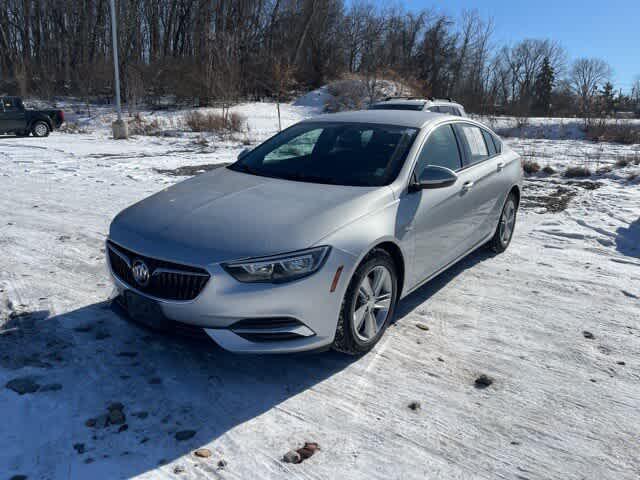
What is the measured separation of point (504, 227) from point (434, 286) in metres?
1.43

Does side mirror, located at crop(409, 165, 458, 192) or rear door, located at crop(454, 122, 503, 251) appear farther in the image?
rear door, located at crop(454, 122, 503, 251)

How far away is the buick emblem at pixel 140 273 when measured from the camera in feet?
10.6

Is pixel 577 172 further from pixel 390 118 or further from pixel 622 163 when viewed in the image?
pixel 390 118

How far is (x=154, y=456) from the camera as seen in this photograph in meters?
2.67

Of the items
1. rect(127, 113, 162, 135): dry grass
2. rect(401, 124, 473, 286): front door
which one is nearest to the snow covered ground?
rect(401, 124, 473, 286): front door

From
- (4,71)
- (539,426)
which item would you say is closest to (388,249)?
(539,426)

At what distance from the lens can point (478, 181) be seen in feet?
16.3

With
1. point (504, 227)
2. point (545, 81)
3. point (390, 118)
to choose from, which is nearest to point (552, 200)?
point (504, 227)

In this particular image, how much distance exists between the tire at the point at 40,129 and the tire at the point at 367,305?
1930 centimetres

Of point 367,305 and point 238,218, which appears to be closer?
point 238,218

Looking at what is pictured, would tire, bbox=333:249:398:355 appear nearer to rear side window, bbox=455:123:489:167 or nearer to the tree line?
rear side window, bbox=455:123:489:167

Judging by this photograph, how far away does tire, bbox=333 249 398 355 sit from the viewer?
11.0ft

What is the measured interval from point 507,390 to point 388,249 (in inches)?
46.5

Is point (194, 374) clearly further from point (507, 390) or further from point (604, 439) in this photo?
point (604, 439)
